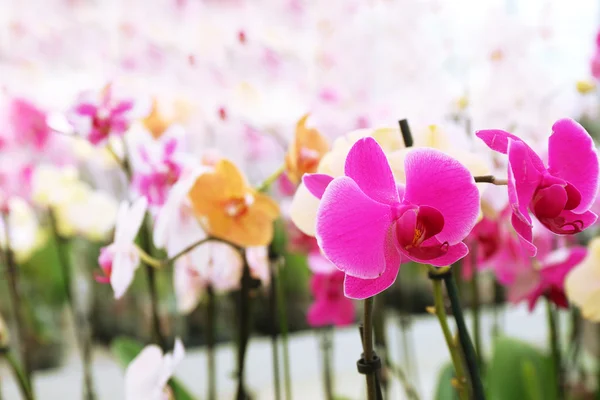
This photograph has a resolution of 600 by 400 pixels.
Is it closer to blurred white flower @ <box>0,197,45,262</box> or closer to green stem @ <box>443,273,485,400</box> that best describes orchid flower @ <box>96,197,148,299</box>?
green stem @ <box>443,273,485,400</box>

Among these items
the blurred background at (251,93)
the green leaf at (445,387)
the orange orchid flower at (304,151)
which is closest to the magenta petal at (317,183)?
the orange orchid flower at (304,151)

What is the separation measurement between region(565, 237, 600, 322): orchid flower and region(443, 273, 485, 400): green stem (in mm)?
150

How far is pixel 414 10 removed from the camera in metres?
0.75

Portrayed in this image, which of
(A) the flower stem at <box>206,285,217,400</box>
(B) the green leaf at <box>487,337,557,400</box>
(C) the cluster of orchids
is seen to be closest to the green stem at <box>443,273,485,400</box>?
(C) the cluster of orchids

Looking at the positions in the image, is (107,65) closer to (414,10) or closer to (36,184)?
(36,184)

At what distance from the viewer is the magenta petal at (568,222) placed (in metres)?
0.20

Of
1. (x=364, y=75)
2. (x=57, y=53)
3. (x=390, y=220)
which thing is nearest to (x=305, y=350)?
(x=364, y=75)

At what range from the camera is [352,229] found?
7.4 inches

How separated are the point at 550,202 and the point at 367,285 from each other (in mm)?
73

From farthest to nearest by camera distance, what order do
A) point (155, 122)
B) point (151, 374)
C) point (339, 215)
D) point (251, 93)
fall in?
1. point (251, 93)
2. point (155, 122)
3. point (151, 374)
4. point (339, 215)

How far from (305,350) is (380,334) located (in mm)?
481

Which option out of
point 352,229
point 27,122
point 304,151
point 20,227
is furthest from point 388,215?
point 20,227

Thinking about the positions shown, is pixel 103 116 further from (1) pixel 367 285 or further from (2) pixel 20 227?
(2) pixel 20 227

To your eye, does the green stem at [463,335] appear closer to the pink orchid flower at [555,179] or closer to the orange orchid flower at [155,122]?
the pink orchid flower at [555,179]
